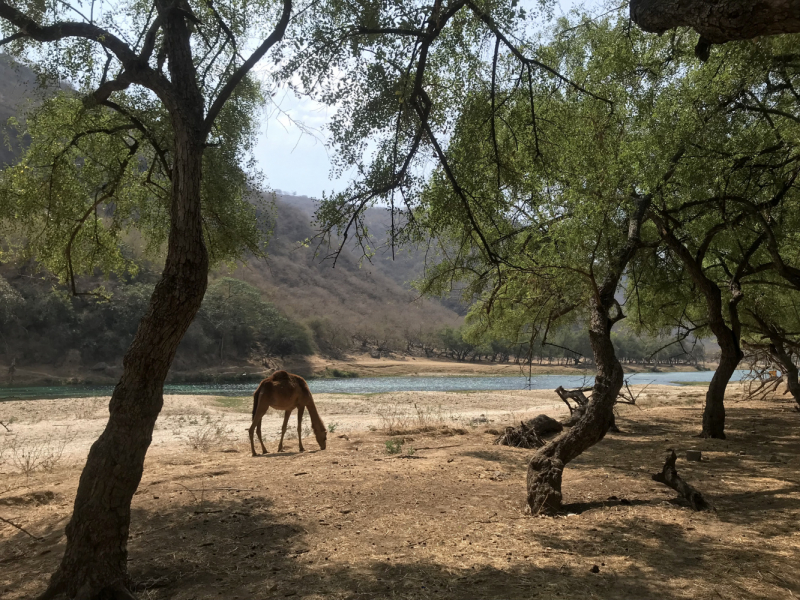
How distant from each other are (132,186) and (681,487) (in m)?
8.61

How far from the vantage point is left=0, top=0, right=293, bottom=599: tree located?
389 centimetres

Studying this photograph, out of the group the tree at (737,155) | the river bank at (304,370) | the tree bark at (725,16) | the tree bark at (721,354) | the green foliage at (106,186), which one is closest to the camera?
the tree bark at (725,16)

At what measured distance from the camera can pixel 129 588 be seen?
3.93 m

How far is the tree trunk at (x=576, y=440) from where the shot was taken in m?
5.81

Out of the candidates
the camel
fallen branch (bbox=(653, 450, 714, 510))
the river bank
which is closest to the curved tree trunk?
fallen branch (bbox=(653, 450, 714, 510))

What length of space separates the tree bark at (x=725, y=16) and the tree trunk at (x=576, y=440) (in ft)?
14.9

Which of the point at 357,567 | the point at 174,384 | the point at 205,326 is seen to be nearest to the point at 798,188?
the point at 357,567

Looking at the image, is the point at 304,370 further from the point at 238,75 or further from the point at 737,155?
the point at 238,75

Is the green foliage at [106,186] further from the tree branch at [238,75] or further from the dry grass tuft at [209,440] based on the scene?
the dry grass tuft at [209,440]

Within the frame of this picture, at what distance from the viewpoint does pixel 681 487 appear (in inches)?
238

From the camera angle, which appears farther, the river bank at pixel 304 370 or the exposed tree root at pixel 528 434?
the river bank at pixel 304 370

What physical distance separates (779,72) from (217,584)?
31.0ft

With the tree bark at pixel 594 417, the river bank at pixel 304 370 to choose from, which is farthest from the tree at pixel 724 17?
the river bank at pixel 304 370

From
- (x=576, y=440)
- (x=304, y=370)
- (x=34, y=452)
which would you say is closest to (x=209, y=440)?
(x=34, y=452)
